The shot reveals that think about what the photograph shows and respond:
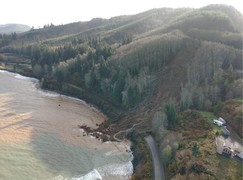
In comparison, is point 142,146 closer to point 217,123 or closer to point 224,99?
point 217,123

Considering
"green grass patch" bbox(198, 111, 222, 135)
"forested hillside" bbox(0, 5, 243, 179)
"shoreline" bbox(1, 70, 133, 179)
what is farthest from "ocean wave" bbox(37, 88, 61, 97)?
"green grass patch" bbox(198, 111, 222, 135)

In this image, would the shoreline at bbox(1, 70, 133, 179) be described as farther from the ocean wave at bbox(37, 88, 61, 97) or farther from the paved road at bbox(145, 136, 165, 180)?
the ocean wave at bbox(37, 88, 61, 97)

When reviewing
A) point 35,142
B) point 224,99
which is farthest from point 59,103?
point 224,99

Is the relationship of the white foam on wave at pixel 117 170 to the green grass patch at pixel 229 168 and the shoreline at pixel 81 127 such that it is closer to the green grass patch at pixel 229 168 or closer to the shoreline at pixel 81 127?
the shoreline at pixel 81 127

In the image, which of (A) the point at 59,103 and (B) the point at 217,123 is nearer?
(B) the point at 217,123

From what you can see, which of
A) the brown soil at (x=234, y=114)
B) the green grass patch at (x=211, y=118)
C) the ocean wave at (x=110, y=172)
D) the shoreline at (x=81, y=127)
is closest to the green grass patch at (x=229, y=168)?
the green grass patch at (x=211, y=118)

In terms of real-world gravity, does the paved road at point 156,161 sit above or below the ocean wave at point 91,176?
above

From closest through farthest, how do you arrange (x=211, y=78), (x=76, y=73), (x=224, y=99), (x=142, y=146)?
(x=142, y=146) < (x=224, y=99) < (x=211, y=78) < (x=76, y=73)

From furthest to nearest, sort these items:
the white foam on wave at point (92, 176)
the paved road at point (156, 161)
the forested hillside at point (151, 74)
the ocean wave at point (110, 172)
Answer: the forested hillside at point (151, 74) < the ocean wave at point (110, 172) < the paved road at point (156, 161) < the white foam on wave at point (92, 176)

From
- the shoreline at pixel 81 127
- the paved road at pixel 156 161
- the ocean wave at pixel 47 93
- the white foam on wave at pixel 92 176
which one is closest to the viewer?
the white foam on wave at pixel 92 176
